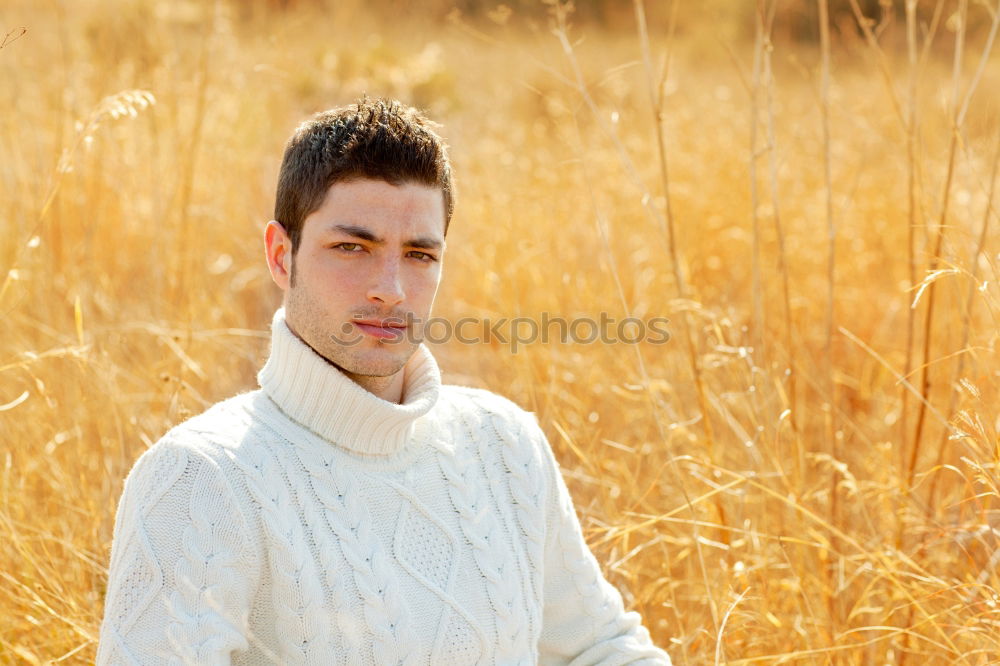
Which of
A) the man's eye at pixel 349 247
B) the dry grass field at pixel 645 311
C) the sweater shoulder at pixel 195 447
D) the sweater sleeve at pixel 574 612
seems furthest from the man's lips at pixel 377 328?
the dry grass field at pixel 645 311

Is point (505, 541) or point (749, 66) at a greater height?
point (749, 66)

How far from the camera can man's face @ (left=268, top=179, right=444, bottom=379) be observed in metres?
1.63

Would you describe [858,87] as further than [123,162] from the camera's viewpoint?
Yes

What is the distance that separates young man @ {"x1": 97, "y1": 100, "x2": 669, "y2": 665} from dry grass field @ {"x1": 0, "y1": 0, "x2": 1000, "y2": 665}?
32cm

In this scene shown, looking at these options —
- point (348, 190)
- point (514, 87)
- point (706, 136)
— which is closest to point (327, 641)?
point (348, 190)

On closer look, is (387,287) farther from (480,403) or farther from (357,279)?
(480,403)

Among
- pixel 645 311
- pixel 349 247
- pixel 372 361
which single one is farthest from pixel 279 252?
pixel 645 311

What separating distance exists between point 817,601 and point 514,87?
5.09 metres

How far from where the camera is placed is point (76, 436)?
98.2 inches

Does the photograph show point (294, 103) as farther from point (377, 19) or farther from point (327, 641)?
point (327, 641)

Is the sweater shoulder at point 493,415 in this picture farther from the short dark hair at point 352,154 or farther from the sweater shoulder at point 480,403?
the short dark hair at point 352,154

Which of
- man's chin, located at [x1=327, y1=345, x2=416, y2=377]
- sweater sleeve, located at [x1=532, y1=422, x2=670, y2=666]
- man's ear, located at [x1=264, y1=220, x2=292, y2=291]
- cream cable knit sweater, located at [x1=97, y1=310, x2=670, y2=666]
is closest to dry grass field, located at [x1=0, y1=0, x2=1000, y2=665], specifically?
sweater sleeve, located at [x1=532, y1=422, x2=670, y2=666]

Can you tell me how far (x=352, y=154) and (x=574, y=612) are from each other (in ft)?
2.95

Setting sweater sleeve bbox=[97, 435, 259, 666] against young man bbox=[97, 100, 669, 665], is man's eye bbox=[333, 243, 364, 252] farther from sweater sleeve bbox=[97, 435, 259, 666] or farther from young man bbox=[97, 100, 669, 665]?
sweater sleeve bbox=[97, 435, 259, 666]
